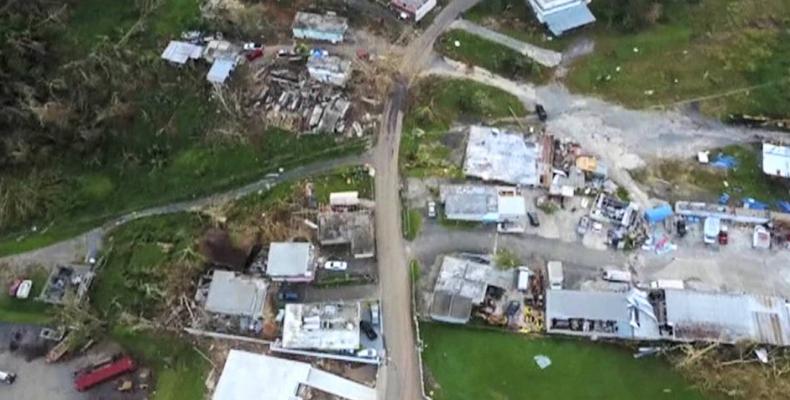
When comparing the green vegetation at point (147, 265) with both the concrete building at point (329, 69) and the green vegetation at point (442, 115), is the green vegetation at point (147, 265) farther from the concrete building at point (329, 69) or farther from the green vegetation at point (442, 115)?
the green vegetation at point (442, 115)

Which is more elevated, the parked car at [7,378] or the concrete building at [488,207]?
the concrete building at [488,207]

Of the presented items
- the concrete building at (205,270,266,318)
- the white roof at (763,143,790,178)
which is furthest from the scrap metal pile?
the white roof at (763,143,790,178)

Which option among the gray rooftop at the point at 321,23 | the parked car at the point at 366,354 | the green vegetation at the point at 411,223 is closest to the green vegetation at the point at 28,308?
the parked car at the point at 366,354

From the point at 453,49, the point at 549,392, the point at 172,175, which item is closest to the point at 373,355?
the point at 549,392

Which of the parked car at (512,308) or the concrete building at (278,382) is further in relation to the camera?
the parked car at (512,308)

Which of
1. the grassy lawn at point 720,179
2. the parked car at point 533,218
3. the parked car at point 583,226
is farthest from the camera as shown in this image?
the grassy lawn at point 720,179

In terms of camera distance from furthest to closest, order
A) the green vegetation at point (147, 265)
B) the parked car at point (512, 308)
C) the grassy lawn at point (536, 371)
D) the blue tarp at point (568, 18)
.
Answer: the blue tarp at point (568, 18), the green vegetation at point (147, 265), the parked car at point (512, 308), the grassy lawn at point (536, 371)

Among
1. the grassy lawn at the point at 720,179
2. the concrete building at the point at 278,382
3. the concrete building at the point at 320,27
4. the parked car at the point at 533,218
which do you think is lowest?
the concrete building at the point at 278,382
